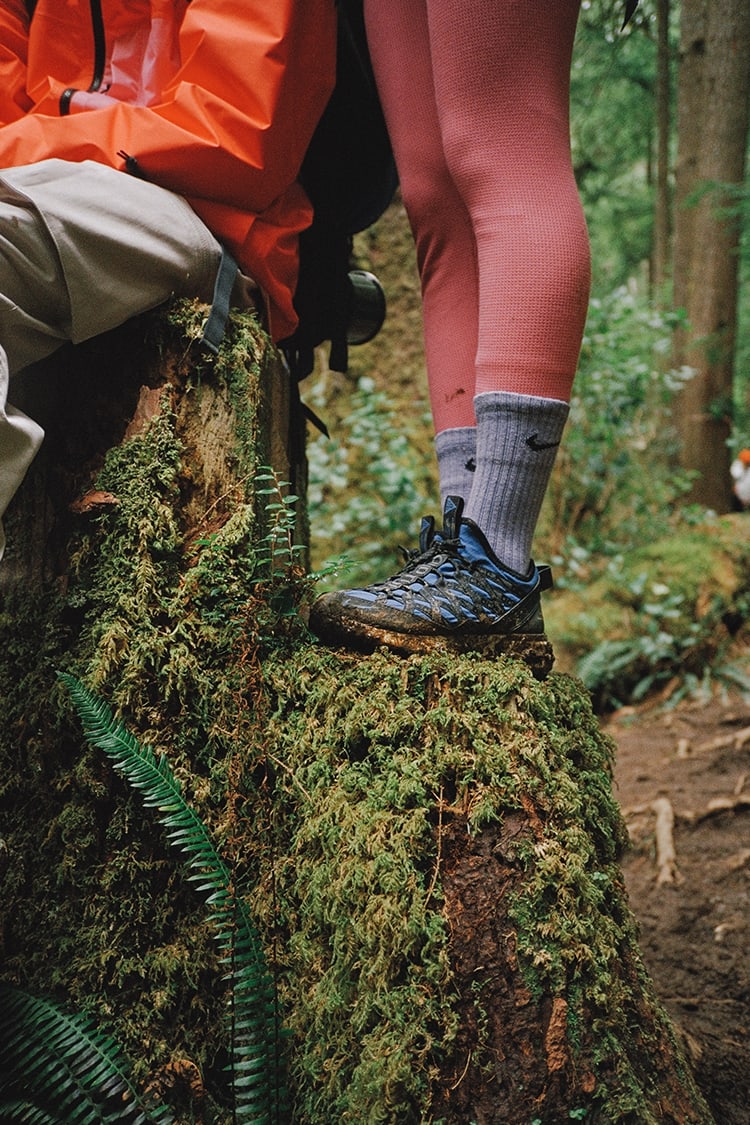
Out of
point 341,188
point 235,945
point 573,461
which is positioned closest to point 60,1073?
point 235,945

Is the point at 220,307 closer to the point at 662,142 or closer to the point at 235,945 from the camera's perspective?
the point at 235,945

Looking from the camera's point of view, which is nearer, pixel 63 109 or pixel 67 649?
pixel 67 649

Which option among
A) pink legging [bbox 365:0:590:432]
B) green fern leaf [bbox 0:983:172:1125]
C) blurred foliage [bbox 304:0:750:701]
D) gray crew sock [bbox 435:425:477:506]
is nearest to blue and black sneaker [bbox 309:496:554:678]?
gray crew sock [bbox 435:425:477:506]

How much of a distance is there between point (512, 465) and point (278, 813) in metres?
0.81

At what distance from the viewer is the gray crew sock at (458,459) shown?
178cm

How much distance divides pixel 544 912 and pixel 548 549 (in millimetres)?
5070

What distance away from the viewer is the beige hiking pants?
4.51ft

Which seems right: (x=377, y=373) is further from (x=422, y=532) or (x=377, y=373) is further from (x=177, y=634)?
(x=177, y=634)

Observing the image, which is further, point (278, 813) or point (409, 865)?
point (278, 813)

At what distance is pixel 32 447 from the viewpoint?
137cm

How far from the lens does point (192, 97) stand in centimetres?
157

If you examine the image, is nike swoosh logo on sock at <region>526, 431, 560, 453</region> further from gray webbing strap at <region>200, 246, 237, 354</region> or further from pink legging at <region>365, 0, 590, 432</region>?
gray webbing strap at <region>200, 246, 237, 354</region>

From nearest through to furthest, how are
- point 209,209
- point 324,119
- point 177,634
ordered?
point 177,634 → point 209,209 → point 324,119

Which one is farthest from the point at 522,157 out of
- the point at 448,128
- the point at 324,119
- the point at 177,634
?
the point at 177,634
